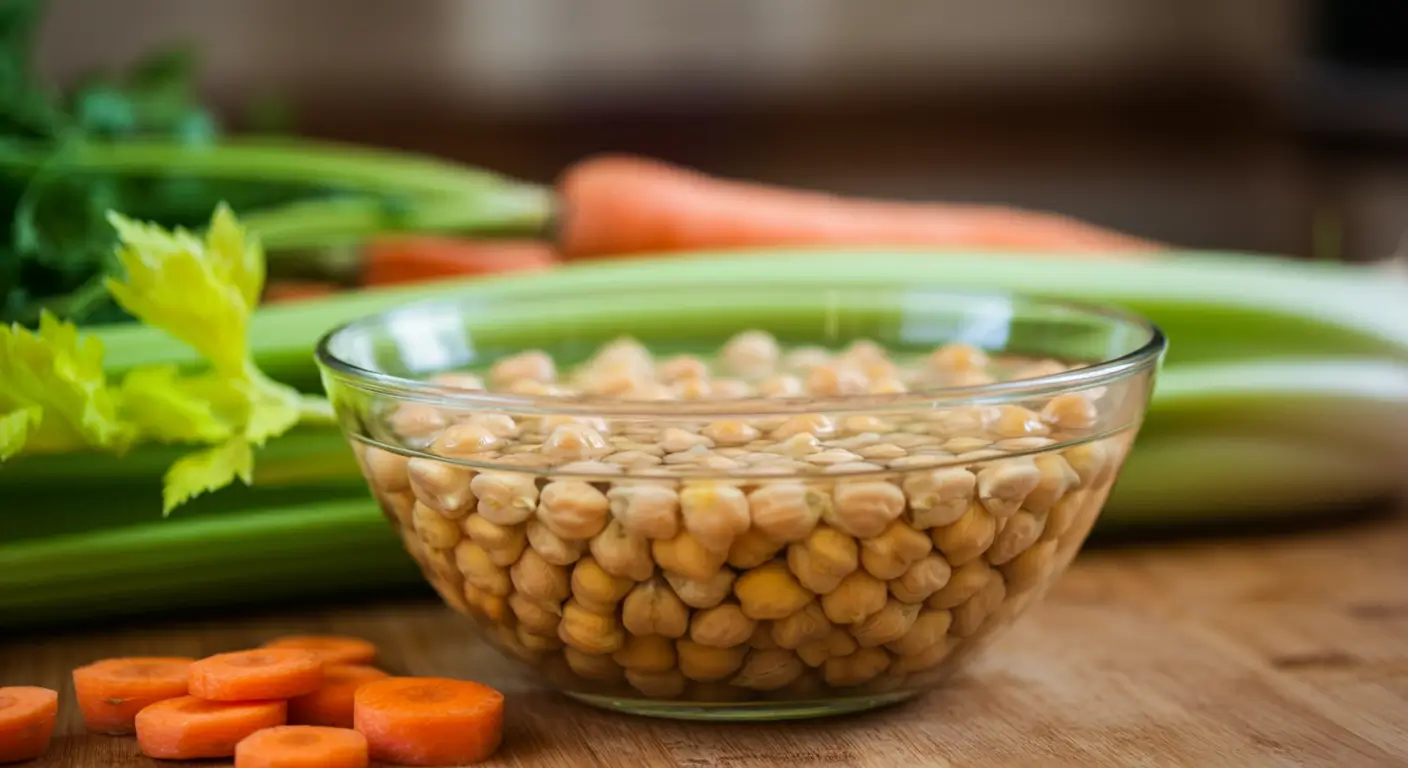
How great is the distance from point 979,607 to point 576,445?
0.18 metres

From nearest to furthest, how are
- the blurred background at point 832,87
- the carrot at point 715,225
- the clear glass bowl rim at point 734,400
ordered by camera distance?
the clear glass bowl rim at point 734,400 → the carrot at point 715,225 → the blurred background at point 832,87

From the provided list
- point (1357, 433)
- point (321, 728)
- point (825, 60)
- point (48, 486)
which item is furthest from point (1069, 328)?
point (825, 60)

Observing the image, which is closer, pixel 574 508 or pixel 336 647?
pixel 574 508

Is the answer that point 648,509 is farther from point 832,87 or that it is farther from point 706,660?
point 832,87

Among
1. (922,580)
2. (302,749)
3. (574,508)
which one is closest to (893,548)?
(922,580)

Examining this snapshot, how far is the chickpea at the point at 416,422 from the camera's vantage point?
0.60m

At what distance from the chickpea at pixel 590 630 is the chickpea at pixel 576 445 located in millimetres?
64

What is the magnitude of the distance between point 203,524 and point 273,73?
257 centimetres

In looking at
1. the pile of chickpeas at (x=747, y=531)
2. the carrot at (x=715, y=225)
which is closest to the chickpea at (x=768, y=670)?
the pile of chickpeas at (x=747, y=531)

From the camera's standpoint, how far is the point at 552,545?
580 mm

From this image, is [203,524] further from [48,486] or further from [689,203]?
[689,203]

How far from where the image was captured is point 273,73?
10.4 ft

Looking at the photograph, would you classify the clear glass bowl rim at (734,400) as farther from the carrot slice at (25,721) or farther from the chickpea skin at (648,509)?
the carrot slice at (25,721)

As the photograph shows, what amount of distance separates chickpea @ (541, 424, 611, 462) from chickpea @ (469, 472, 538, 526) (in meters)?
0.01
